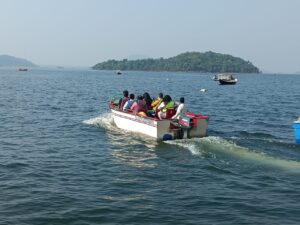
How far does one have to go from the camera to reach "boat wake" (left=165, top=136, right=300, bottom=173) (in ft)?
54.8

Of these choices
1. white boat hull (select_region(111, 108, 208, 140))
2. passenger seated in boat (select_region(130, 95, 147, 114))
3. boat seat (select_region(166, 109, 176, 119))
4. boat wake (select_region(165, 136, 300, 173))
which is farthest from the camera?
passenger seated in boat (select_region(130, 95, 147, 114))

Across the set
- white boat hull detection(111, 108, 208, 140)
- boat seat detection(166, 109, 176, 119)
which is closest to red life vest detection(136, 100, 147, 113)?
white boat hull detection(111, 108, 208, 140)

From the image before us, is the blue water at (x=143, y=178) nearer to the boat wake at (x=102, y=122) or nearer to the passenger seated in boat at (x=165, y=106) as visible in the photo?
the passenger seated in boat at (x=165, y=106)

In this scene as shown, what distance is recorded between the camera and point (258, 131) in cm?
2664

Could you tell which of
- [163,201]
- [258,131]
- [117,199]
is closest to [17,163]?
[117,199]

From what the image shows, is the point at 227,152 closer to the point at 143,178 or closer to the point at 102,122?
the point at 143,178

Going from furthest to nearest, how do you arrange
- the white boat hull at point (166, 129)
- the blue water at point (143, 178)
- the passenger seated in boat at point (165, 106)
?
1. the passenger seated in boat at point (165, 106)
2. the white boat hull at point (166, 129)
3. the blue water at point (143, 178)

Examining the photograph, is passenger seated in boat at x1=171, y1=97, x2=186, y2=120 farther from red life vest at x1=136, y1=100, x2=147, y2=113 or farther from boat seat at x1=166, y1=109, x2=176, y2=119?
red life vest at x1=136, y1=100, x2=147, y2=113

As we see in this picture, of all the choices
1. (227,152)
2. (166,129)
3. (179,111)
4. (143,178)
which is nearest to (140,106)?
(179,111)

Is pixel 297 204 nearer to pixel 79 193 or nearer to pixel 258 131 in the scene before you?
pixel 79 193

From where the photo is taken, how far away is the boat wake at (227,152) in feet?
54.8

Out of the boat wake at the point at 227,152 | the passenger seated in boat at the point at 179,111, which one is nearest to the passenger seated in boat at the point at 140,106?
the passenger seated in boat at the point at 179,111

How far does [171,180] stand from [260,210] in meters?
3.66

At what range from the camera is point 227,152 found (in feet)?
60.3
